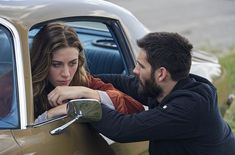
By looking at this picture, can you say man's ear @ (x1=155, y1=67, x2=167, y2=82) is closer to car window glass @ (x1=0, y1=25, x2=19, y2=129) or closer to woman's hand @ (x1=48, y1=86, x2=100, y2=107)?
woman's hand @ (x1=48, y1=86, x2=100, y2=107)

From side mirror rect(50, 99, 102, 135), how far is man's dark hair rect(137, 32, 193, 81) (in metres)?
0.41

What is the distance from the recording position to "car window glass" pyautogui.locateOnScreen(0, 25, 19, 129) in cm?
286

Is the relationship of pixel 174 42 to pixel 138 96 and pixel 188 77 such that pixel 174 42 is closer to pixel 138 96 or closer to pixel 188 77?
pixel 188 77

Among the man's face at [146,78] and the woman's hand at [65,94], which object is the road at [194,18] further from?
the woman's hand at [65,94]

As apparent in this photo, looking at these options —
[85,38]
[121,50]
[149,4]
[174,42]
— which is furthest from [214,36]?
[174,42]

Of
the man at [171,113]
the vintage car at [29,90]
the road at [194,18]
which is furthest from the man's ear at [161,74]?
the road at [194,18]

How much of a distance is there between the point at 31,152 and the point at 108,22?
1254mm

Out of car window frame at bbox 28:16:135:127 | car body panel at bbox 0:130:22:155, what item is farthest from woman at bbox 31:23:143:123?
car window frame at bbox 28:16:135:127

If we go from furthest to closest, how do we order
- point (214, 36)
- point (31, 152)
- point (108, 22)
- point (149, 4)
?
point (149, 4)
point (214, 36)
point (108, 22)
point (31, 152)

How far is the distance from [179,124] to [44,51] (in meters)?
0.77

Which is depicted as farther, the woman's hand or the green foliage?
the green foliage

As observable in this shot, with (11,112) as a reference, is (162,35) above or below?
above

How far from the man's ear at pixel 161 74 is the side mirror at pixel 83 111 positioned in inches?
15.8

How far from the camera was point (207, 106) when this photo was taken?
305 centimetres
